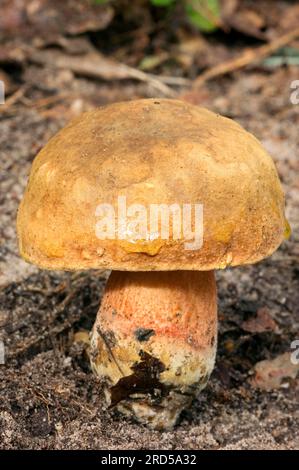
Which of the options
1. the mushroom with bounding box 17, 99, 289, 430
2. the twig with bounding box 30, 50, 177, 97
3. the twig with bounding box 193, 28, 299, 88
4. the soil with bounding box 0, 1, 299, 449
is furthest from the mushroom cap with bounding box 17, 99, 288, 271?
A: the twig with bounding box 193, 28, 299, 88

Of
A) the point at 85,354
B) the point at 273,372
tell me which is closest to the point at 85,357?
the point at 85,354

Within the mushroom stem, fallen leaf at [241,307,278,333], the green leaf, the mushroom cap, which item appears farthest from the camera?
the green leaf

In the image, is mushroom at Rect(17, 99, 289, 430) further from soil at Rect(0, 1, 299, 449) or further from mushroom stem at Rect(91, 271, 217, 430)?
soil at Rect(0, 1, 299, 449)

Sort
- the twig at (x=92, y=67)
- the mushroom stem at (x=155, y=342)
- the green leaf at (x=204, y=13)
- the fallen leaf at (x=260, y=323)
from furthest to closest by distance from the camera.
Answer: the green leaf at (x=204, y=13) → the twig at (x=92, y=67) → the fallen leaf at (x=260, y=323) → the mushroom stem at (x=155, y=342)

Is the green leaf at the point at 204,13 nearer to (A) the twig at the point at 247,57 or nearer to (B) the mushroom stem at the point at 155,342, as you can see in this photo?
(A) the twig at the point at 247,57

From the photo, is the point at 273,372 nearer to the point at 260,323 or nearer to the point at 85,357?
the point at 260,323

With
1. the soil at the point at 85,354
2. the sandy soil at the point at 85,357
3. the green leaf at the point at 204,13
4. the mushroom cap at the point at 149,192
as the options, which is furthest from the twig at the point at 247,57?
the mushroom cap at the point at 149,192
